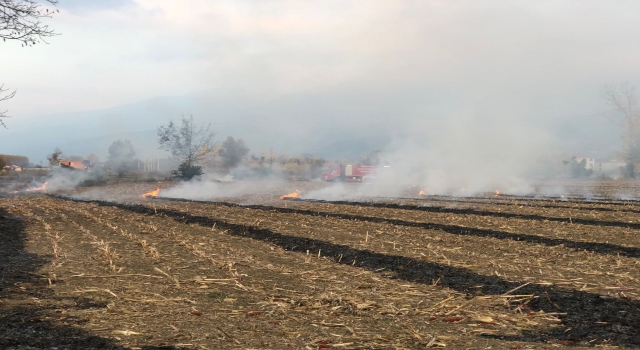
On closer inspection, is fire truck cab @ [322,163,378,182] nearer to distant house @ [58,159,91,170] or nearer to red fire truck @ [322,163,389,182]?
red fire truck @ [322,163,389,182]

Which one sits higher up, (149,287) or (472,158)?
(472,158)

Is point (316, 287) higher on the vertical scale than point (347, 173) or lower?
lower

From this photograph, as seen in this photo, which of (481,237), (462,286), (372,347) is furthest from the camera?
(481,237)

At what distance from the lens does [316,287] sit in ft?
32.2

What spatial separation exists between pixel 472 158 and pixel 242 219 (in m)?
37.3

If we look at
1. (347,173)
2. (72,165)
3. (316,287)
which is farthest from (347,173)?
(316,287)

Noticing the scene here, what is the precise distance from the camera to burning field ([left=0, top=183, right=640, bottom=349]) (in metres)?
6.80

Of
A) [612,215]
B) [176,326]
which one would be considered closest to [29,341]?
[176,326]

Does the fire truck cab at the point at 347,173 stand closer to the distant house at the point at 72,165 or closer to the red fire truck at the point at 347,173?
the red fire truck at the point at 347,173

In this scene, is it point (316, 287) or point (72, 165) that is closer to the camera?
point (316, 287)

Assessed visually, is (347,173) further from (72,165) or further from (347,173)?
(72,165)

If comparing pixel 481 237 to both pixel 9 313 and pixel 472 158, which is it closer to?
pixel 9 313

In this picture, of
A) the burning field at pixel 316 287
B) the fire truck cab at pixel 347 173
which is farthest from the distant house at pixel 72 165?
the burning field at pixel 316 287

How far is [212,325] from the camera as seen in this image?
714cm
